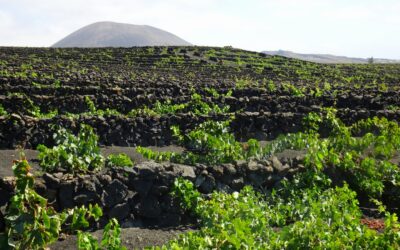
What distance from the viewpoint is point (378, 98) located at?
26672 millimetres

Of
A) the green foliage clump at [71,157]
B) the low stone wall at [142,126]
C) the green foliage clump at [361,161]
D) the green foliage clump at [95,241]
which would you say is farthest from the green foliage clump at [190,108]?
the green foliage clump at [95,241]

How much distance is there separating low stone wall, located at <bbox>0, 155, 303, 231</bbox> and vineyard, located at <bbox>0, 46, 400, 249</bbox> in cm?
2

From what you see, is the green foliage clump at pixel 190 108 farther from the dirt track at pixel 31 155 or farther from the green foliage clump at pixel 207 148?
the dirt track at pixel 31 155

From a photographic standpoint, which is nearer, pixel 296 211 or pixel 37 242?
pixel 37 242

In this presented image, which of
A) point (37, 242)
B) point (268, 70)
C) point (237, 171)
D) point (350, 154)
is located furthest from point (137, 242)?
point (268, 70)

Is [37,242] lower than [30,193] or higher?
lower

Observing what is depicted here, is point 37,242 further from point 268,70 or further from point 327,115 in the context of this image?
point 268,70

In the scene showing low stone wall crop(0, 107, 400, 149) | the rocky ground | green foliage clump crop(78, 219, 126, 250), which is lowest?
the rocky ground

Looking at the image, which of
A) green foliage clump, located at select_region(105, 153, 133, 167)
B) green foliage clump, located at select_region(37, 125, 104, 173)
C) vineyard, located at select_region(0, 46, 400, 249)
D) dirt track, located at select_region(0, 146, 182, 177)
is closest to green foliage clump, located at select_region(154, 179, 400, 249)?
vineyard, located at select_region(0, 46, 400, 249)

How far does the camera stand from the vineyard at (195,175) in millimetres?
7293

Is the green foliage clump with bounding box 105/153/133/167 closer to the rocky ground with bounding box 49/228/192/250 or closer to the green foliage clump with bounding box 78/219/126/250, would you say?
the rocky ground with bounding box 49/228/192/250

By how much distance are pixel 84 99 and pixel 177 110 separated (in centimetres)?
Answer: 392

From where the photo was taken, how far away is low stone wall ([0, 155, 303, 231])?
914 centimetres

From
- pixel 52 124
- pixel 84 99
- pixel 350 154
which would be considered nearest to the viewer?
pixel 350 154
